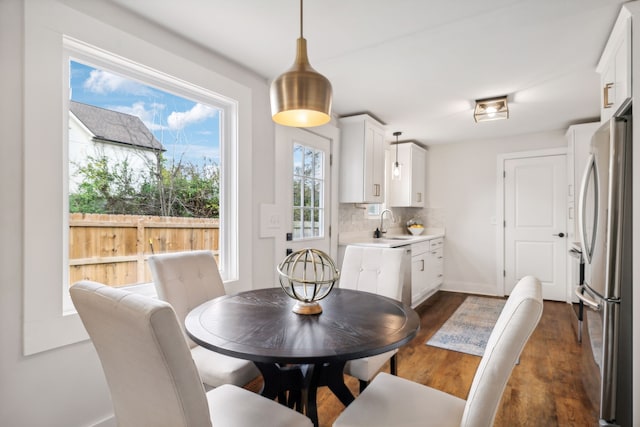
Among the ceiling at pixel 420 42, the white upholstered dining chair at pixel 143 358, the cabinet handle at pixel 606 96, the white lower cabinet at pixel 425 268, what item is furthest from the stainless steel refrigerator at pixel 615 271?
the white lower cabinet at pixel 425 268

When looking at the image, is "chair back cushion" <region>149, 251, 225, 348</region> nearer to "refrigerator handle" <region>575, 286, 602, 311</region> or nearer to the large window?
the large window

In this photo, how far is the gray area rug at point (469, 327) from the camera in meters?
2.90

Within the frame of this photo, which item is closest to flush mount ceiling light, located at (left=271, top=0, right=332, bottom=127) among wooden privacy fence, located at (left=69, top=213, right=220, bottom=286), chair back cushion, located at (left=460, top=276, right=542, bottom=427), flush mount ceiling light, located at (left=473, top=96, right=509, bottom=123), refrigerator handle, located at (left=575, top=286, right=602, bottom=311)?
chair back cushion, located at (left=460, top=276, right=542, bottom=427)

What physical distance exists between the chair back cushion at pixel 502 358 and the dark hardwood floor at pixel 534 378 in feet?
3.60

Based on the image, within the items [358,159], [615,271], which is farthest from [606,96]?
[358,159]

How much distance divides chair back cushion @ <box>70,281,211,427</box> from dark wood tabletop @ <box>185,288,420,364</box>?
0.75ft

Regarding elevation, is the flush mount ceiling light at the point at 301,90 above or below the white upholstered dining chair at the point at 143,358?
above

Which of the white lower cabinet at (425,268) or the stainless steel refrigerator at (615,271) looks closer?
the stainless steel refrigerator at (615,271)

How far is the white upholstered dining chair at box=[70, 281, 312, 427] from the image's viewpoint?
2.46ft

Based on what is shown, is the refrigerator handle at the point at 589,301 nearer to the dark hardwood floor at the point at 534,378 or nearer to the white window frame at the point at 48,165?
the dark hardwood floor at the point at 534,378

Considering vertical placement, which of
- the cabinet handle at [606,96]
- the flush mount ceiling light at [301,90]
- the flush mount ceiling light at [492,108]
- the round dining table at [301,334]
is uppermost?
the flush mount ceiling light at [492,108]

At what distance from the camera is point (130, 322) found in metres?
0.76

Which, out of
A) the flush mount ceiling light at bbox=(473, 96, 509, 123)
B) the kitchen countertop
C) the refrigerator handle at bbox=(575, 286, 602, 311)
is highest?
the flush mount ceiling light at bbox=(473, 96, 509, 123)

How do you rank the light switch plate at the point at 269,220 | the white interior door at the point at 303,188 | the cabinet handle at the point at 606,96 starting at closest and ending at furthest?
the cabinet handle at the point at 606,96 < the light switch plate at the point at 269,220 < the white interior door at the point at 303,188
